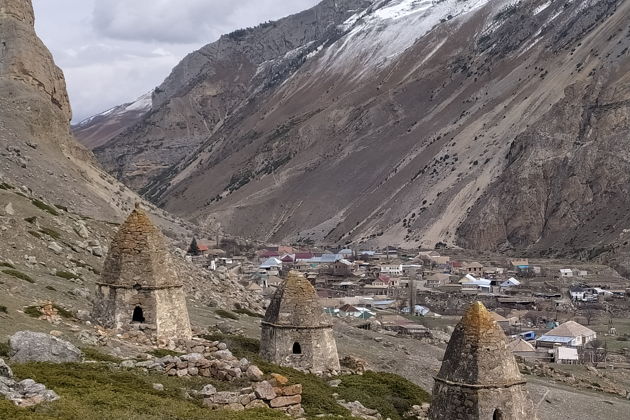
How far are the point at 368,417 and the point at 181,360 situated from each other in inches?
204

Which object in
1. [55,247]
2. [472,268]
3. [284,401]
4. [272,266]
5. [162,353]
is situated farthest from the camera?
[472,268]

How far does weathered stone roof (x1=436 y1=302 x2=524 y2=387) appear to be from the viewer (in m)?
14.2

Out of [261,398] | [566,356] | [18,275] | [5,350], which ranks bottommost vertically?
[566,356]

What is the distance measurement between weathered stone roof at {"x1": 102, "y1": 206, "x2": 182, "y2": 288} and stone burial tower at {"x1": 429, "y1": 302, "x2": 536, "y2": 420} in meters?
9.12

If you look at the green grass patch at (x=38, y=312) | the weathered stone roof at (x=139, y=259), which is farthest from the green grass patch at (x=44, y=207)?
the weathered stone roof at (x=139, y=259)

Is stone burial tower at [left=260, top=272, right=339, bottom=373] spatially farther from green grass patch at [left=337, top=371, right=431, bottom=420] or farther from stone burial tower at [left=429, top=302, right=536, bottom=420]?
stone burial tower at [left=429, top=302, right=536, bottom=420]

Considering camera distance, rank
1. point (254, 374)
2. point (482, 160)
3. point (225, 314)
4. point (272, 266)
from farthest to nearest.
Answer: point (482, 160) < point (272, 266) < point (225, 314) < point (254, 374)

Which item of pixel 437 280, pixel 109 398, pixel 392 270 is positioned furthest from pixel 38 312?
pixel 392 270

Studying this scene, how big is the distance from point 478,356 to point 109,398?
21.3 feet

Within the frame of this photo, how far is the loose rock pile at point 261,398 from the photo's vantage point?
1494 cm

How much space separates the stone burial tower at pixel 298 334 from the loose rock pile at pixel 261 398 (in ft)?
24.0

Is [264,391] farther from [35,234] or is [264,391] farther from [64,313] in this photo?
[35,234]

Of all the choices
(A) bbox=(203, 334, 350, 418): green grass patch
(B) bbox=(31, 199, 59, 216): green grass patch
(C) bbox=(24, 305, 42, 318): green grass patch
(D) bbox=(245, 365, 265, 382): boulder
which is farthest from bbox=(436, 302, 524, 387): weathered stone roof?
(B) bbox=(31, 199, 59, 216): green grass patch

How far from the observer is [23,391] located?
1273 centimetres
